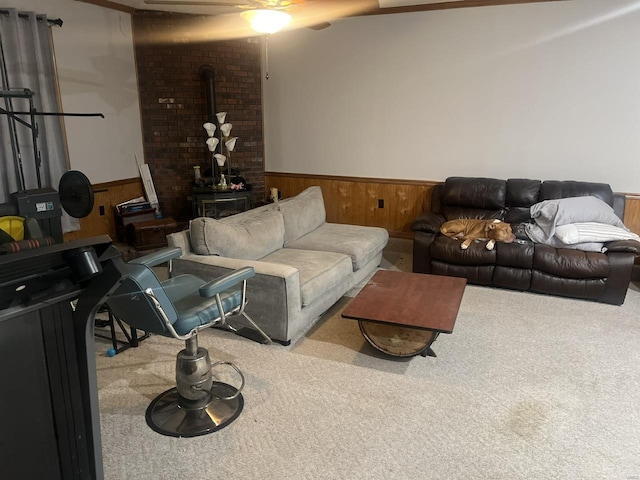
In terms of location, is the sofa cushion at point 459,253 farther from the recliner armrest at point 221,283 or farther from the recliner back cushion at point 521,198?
the recliner armrest at point 221,283

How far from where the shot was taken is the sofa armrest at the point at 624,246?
11.7 ft

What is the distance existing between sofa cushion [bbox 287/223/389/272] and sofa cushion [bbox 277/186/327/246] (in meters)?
0.06

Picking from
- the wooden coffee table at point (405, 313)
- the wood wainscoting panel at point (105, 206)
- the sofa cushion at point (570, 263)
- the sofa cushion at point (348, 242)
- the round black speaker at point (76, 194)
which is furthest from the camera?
the wood wainscoting panel at point (105, 206)

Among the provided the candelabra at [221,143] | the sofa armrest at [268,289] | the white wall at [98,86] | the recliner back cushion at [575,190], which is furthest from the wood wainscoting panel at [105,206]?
the recliner back cushion at [575,190]

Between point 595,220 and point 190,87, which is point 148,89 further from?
point 595,220

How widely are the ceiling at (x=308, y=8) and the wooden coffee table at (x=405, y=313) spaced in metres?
1.87

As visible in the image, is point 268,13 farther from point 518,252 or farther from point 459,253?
point 518,252

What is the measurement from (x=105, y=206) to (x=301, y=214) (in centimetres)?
228

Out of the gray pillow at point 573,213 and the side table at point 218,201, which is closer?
the gray pillow at point 573,213

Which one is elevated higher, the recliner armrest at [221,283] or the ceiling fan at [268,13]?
the ceiling fan at [268,13]

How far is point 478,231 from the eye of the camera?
4.08 m

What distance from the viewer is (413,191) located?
5.17 m

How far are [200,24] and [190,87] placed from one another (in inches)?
27.5

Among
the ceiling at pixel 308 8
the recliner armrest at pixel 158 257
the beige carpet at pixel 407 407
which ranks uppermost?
the ceiling at pixel 308 8
